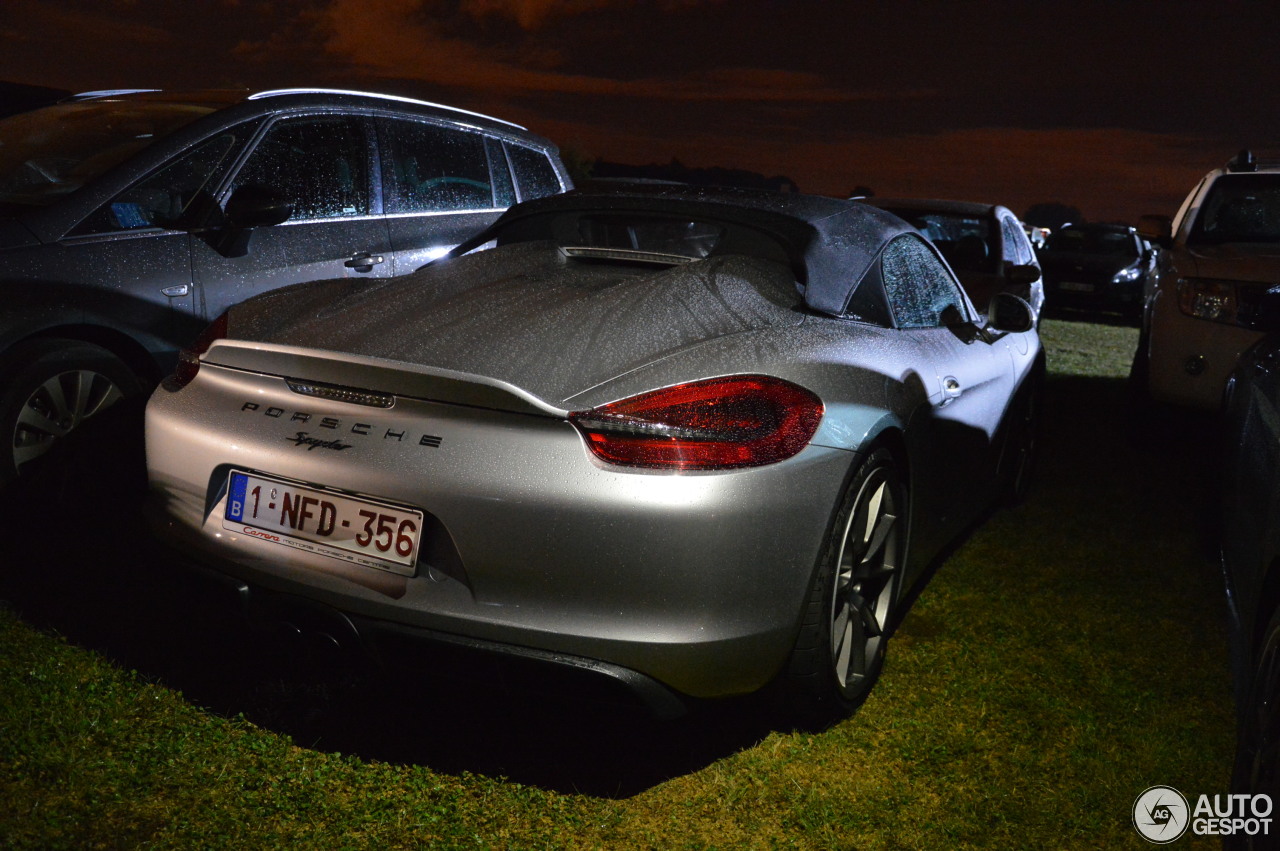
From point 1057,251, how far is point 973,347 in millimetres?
15597

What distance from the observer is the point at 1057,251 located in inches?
714

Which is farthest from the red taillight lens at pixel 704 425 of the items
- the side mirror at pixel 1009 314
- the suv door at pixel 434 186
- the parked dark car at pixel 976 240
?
the parked dark car at pixel 976 240

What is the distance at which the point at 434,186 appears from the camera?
5391 mm

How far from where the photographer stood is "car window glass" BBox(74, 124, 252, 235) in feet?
13.0

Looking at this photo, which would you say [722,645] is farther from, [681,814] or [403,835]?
[403,835]

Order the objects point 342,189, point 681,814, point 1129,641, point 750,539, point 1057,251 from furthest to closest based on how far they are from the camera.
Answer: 1. point 1057,251
2. point 342,189
3. point 1129,641
4. point 681,814
5. point 750,539

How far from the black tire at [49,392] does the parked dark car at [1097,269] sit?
1624 cm

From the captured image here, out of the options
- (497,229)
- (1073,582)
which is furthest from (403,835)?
(1073,582)

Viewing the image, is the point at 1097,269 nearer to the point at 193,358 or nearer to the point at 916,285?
the point at 916,285

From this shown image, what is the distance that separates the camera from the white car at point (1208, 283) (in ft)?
19.8

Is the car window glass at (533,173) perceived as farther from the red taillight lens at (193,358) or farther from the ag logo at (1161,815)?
the ag logo at (1161,815)

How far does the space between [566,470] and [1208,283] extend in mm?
5310

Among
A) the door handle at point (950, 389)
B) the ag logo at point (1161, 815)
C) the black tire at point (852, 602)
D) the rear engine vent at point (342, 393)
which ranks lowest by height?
the ag logo at point (1161, 815)

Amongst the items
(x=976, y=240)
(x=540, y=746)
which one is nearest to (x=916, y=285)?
(x=540, y=746)
